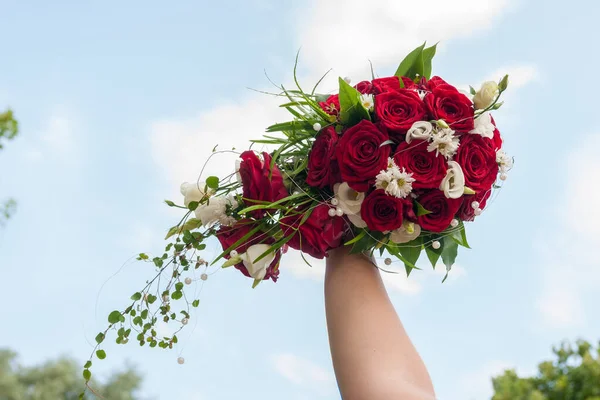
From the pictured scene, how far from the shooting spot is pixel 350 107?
1.72m

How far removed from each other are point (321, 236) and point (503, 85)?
669 mm

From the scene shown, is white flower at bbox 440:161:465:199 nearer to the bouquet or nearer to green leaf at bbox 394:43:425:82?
the bouquet

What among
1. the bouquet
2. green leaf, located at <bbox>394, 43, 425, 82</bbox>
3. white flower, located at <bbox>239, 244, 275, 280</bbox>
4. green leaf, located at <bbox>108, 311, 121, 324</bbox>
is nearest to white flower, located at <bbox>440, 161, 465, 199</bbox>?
the bouquet

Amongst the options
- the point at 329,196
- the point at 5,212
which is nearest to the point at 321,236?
the point at 329,196

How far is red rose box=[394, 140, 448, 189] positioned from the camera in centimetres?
164

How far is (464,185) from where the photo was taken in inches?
66.6

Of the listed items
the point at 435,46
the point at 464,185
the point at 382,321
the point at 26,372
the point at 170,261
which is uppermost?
the point at 26,372

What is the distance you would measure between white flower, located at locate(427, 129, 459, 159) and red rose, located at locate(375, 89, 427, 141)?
0.25ft

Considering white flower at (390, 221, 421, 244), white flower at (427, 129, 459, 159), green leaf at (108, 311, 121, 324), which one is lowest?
white flower at (390, 221, 421, 244)

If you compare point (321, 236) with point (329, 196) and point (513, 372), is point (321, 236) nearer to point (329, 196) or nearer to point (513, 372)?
point (329, 196)

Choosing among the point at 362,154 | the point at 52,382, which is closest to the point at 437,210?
the point at 362,154

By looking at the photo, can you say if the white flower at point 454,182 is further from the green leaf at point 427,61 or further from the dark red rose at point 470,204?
the green leaf at point 427,61

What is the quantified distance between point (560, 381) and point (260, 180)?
360 centimetres

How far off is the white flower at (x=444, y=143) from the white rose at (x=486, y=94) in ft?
0.54
